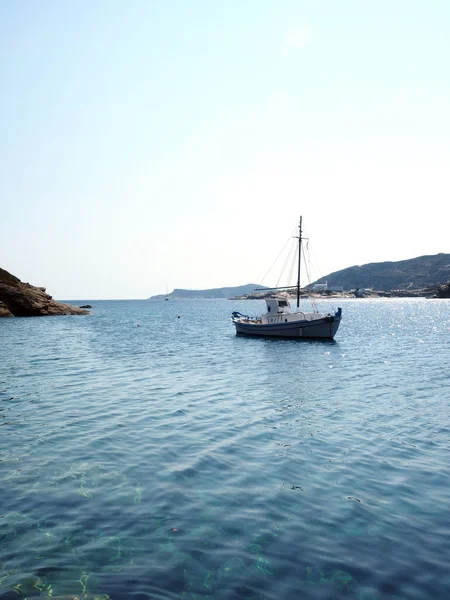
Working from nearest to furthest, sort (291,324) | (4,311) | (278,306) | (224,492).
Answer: (224,492)
(291,324)
(278,306)
(4,311)

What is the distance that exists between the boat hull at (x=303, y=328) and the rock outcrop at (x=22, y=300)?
5655 cm

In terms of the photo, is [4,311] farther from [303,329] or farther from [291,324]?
[303,329]

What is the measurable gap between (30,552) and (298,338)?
141ft

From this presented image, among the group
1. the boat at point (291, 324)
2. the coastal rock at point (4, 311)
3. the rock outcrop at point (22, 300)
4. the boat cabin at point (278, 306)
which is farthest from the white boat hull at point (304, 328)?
the rock outcrop at point (22, 300)

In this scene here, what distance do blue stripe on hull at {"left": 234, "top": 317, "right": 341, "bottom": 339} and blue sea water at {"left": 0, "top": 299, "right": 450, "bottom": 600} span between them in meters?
25.3

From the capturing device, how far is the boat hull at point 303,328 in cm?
4628

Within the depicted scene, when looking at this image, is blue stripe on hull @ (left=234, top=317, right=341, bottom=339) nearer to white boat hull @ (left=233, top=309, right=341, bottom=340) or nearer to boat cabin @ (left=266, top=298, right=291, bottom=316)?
white boat hull @ (left=233, top=309, right=341, bottom=340)

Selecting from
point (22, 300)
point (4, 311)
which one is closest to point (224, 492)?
point (4, 311)

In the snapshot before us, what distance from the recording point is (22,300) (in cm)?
8450

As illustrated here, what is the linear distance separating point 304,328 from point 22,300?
62796mm

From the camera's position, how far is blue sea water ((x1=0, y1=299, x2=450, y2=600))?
20.3 feet

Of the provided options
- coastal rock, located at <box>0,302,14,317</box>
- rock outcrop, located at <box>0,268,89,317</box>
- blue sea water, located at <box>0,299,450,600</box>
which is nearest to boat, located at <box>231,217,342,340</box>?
blue sea water, located at <box>0,299,450,600</box>

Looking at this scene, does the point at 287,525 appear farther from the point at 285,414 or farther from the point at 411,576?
the point at 285,414

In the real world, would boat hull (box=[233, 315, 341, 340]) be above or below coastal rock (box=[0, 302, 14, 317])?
below
